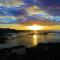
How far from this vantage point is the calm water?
3027 mm

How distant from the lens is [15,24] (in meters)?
3.04

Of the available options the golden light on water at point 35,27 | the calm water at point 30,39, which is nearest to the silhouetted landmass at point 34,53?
the calm water at point 30,39

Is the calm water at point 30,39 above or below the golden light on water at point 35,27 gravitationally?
below

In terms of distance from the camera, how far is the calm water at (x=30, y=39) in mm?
3027

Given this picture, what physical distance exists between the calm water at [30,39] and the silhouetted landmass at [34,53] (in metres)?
0.09

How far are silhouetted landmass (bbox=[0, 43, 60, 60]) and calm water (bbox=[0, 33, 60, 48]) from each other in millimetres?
85

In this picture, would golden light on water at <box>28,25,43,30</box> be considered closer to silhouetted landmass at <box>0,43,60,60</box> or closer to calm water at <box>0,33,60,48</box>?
calm water at <box>0,33,60,48</box>

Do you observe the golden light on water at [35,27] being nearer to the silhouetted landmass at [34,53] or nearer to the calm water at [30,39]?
the calm water at [30,39]

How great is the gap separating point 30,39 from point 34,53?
0.25 m

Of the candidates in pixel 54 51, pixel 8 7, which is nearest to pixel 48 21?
pixel 54 51

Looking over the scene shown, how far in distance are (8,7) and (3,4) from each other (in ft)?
0.33

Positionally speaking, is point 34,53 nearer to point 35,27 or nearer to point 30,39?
point 30,39

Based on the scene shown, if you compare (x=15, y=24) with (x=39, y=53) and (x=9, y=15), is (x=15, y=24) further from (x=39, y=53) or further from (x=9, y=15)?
(x=39, y=53)

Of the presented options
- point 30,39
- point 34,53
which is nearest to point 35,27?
point 30,39
